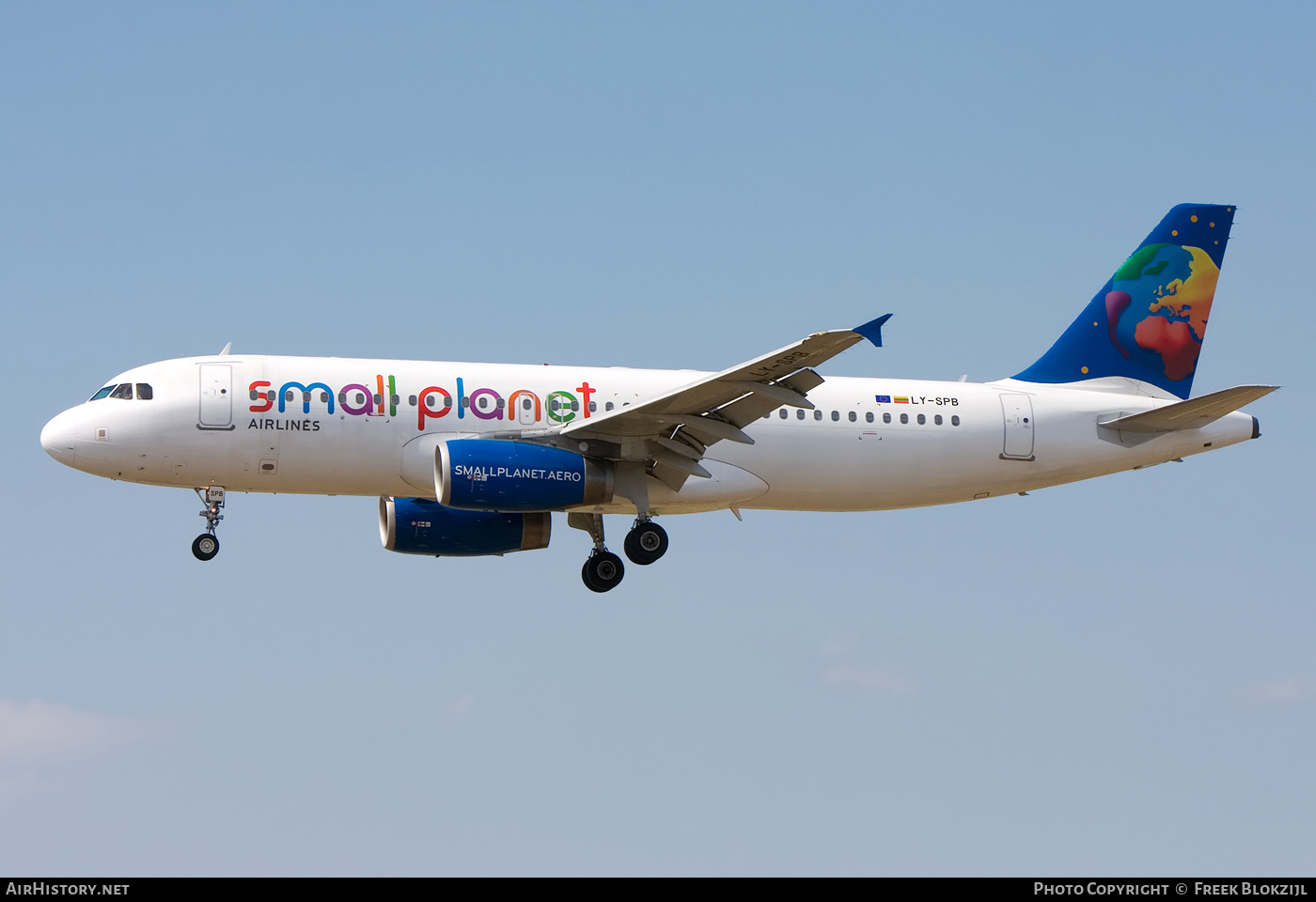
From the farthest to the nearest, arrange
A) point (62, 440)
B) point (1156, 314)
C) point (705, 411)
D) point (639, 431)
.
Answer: point (1156, 314)
point (639, 431)
point (62, 440)
point (705, 411)

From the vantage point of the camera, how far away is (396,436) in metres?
31.8

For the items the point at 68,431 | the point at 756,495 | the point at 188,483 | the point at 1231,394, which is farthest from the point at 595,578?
the point at 1231,394

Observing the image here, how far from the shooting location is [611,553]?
34.7m

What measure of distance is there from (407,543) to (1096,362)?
51.0 feet

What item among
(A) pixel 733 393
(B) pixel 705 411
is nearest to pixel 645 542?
(B) pixel 705 411

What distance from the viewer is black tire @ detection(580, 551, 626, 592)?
113 feet

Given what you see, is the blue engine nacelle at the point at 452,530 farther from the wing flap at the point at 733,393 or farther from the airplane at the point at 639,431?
the wing flap at the point at 733,393

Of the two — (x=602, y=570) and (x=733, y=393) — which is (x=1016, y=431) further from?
(x=602, y=570)

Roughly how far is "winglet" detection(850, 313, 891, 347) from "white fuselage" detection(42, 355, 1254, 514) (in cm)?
667

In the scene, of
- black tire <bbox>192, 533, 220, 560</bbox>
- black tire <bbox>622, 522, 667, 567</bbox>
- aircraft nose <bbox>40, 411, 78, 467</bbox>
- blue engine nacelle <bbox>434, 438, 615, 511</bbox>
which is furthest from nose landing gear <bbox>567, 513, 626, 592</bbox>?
aircraft nose <bbox>40, 411, 78, 467</bbox>

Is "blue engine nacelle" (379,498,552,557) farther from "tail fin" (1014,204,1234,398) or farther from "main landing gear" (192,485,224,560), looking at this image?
"tail fin" (1014,204,1234,398)

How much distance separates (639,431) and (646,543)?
2.60m

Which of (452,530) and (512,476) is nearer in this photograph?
(512,476)

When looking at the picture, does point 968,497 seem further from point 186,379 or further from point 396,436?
point 186,379
